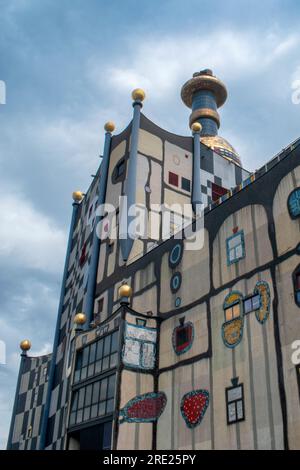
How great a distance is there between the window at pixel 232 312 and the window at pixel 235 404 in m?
2.36

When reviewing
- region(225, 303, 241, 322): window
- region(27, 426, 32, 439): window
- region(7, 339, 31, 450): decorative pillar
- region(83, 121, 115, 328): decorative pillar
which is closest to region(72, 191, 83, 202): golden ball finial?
region(83, 121, 115, 328): decorative pillar

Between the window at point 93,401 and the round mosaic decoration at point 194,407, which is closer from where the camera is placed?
the round mosaic decoration at point 194,407

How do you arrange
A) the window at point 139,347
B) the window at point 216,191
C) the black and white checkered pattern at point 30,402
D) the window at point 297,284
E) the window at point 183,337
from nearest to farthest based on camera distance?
the window at point 297,284 < the window at point 183,337 < the window at point 139,347 < the window at point 216,191 < the black and white checkered pattern at point 30,402

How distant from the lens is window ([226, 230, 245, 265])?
18891 mm

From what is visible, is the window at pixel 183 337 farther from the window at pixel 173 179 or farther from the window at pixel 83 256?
the window at pixel 83 256

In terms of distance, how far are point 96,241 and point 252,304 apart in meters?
13.1

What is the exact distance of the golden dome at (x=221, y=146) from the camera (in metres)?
49.3

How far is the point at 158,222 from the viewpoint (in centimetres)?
2805

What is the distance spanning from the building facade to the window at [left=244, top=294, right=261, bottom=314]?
0.19ft

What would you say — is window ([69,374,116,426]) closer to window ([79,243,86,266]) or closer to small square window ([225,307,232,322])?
small square window ([225,307,232,322])

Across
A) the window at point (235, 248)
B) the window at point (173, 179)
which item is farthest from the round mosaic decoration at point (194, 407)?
the window at point (173, 179)

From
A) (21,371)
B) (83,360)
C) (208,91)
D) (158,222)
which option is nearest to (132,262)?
(158,222)

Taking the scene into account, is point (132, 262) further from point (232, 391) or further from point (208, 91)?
point (208, 91)

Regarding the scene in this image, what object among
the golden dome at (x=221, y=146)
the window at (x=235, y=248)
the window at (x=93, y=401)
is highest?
the golden dome at (x=221, y=146)
